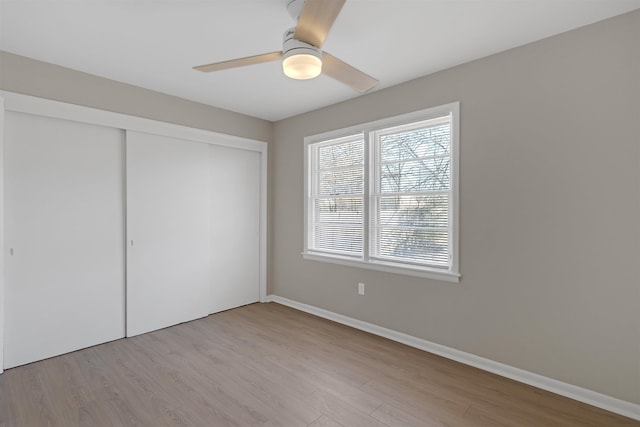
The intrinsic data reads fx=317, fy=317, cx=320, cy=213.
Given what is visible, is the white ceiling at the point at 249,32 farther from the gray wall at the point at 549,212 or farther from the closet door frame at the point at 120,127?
the closet door frame at the point at 120,127

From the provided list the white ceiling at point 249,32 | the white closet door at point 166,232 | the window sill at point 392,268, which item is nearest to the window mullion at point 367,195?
the window sill at point 392,268

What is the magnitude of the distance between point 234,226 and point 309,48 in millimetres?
2930

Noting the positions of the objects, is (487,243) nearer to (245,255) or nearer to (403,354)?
(403,354)

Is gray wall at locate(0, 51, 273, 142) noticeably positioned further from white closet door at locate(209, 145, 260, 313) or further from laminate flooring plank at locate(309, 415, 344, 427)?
laminate flooring plank at locate(309, 415, 344, 427)

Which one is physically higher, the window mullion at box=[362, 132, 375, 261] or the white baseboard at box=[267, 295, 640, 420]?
the window mullion at box=[362, 132, 375, 261]

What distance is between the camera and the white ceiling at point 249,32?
2.01 metres

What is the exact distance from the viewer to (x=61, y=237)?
9.43ft

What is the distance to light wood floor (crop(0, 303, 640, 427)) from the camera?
203cm

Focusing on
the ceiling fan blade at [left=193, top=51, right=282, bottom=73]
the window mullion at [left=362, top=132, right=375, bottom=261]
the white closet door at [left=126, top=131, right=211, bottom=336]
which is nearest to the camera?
the ceiling fan blade at [left=193, top=51, right=282, bottom=73]

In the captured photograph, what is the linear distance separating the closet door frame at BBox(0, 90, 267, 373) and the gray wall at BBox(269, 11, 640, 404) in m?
2.19

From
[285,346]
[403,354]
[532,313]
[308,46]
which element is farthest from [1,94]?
[532,313]

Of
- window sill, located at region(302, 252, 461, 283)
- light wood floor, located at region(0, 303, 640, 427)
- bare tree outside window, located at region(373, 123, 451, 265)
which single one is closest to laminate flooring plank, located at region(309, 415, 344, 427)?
light wood floor, located at region(0, 303, 640, 427)

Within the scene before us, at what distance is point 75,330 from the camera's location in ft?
9.74

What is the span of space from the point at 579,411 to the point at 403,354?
1257 mm
